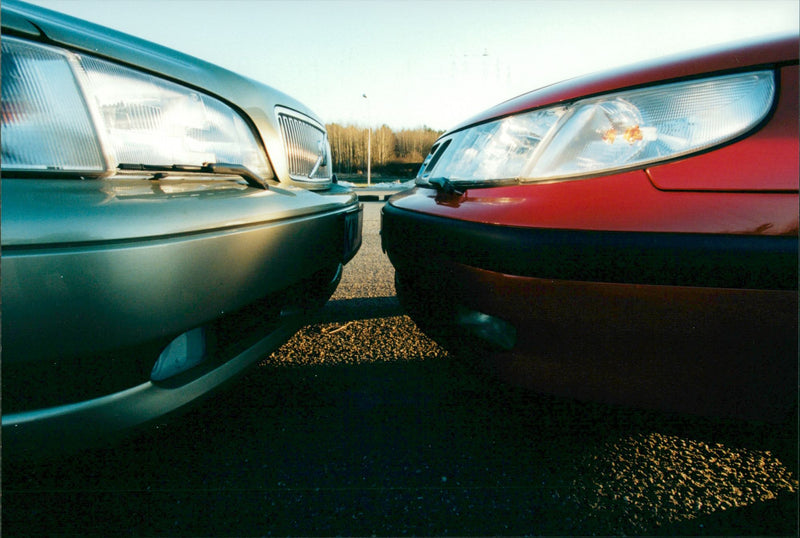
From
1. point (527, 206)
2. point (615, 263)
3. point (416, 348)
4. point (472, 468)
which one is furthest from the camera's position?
point (416, 348)

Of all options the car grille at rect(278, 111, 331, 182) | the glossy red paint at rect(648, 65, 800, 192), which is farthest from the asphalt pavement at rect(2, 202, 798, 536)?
the car grille at rect(278, 111, 331, 182)

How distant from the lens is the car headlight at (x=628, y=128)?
30.6 inches

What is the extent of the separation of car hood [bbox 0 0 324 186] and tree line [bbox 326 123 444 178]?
45.4 metres

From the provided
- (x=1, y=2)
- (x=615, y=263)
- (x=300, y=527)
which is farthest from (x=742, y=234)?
(x=1, y=2)

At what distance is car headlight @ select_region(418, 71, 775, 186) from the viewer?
0.78 m

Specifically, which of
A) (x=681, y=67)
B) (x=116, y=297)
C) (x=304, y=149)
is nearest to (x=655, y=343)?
(x=681, y=67)

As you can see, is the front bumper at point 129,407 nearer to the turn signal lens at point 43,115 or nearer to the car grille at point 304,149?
the turn signal lens at point 43,115

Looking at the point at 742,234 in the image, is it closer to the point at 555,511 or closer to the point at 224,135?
the point at 555,511

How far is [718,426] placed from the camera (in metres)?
0.83

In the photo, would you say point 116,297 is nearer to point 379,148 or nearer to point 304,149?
point 304,149

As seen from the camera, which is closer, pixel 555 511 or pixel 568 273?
pixel 568 273

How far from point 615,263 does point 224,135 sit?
1081 millimetres

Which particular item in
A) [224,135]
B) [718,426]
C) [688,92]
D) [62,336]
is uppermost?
[688,92]

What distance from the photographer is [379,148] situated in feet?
158
